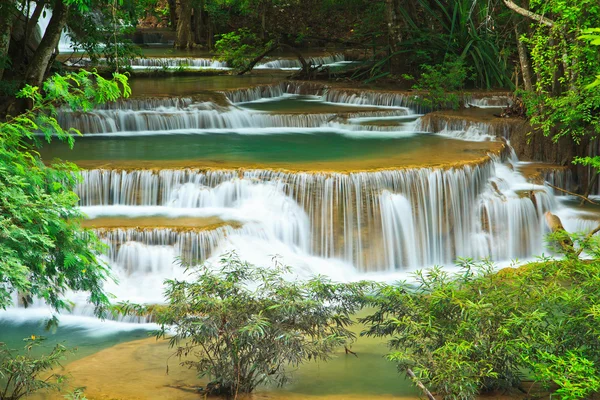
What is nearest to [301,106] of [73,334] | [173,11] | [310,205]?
[310,205]

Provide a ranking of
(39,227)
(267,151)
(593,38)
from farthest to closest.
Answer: (267,151) < (39,227) < (593,38)

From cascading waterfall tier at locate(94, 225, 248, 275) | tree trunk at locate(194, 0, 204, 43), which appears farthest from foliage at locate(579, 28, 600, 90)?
tree trunk at locate(194, 0, 204, 43)

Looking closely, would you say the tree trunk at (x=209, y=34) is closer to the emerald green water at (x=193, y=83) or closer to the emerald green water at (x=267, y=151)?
the emerald green water at (x=193, y=83)

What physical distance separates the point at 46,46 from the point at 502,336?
391 inches

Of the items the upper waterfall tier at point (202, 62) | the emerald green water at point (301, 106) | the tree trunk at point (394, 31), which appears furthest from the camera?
the upper waterfall tier at point (202, 62)

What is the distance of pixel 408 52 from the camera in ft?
65.1

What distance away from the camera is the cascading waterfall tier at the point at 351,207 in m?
11.2

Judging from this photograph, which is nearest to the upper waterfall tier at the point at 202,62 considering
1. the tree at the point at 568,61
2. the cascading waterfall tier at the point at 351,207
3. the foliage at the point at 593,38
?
the tree at the point at 568,61

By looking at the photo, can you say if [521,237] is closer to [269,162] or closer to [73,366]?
[269,162]

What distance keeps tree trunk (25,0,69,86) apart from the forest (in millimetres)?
31

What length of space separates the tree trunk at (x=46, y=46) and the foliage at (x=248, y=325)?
7707mm

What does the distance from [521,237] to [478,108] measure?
5462 millimetres

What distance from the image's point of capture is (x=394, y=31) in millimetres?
19766

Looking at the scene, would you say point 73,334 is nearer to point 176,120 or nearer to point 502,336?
point 502,336
